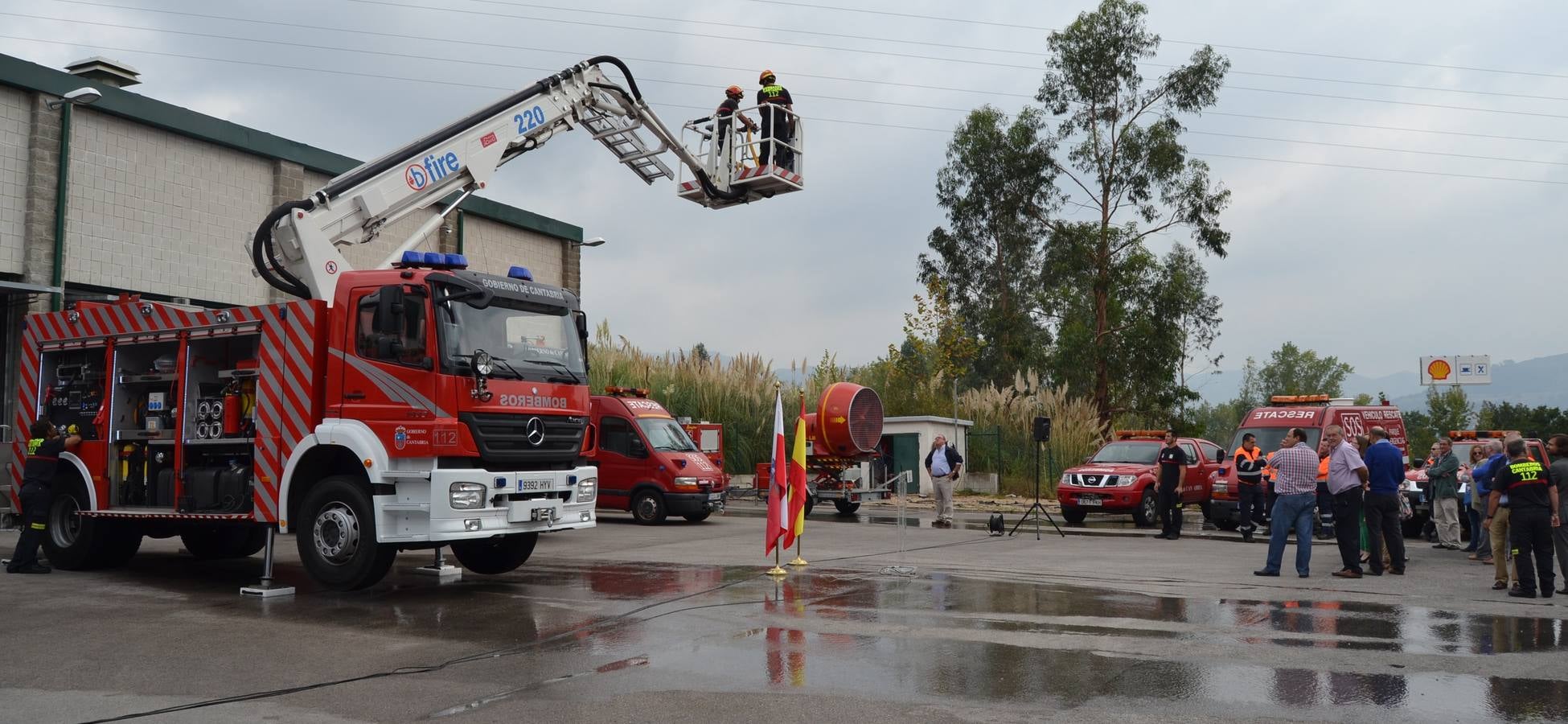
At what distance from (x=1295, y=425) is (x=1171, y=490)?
449cm

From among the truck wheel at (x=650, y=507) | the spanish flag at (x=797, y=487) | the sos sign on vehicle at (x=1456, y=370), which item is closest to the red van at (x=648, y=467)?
the truck wheel at (x=650, y=507)

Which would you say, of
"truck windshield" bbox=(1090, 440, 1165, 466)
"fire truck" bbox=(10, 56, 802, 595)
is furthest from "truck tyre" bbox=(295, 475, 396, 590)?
"truck windshield" bbox=(1090, 440, 1165, 466)

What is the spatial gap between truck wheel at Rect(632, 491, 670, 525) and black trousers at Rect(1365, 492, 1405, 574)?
11545 millimetres

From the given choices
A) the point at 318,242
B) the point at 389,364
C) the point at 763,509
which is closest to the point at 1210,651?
the point at 389,364

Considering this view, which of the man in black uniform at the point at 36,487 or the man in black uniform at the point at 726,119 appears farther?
the man in black uniform at the point at 726,119

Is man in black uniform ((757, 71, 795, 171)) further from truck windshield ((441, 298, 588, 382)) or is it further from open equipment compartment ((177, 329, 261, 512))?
open equipment compartment ((177, 329, 261, 512))

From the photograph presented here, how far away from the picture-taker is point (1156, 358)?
35.2 metres

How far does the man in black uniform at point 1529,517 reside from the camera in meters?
10.8

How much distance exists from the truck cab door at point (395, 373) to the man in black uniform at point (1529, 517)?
1050 cm

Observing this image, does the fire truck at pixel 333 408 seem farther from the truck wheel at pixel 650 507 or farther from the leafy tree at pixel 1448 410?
the leafy tree at pixel 1448 410

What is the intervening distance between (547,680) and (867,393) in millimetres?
16149

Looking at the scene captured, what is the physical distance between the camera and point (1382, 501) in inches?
503

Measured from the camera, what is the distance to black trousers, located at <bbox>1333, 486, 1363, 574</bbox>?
12.4m

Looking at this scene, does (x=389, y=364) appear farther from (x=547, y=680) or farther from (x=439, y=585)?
(x=547, y=680)
